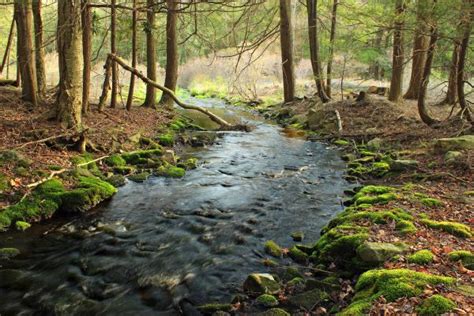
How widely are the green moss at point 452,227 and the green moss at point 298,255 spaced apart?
183cm

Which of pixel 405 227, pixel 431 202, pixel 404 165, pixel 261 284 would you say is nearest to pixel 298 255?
pixel 261 284

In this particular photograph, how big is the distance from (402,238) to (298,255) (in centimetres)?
141

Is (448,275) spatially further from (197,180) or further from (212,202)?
(197,180)

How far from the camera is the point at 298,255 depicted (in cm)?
580

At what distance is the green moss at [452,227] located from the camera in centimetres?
558

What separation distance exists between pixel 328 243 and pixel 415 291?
1868 millimetres

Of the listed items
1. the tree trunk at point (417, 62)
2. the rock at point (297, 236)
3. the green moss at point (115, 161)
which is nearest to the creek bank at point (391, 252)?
the rock at point (297, 236)

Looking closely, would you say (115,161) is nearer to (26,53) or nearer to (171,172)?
(171,172)

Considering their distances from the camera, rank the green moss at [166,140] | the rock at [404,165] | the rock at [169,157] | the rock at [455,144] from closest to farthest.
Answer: the rock at [404,165]
the rock at [455,144]
the rock at [169,157]
the green moss at [166,140]

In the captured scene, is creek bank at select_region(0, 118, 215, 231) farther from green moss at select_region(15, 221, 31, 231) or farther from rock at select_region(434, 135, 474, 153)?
rock at select_region(434, 135, 474, 153)

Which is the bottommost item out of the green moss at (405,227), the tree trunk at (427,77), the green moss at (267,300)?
the green moss at (267,300)

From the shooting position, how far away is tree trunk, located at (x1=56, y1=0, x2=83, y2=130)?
884 centimetres

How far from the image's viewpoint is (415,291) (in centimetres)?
401

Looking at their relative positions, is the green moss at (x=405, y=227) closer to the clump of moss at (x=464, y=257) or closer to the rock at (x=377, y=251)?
the rock at (x=377, y=251)
